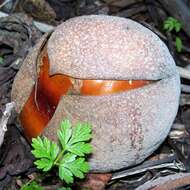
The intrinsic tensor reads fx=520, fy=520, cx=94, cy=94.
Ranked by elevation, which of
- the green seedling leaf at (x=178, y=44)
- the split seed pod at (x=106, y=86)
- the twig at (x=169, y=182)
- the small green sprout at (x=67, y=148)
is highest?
the split seed pod at (x=106, y=86)

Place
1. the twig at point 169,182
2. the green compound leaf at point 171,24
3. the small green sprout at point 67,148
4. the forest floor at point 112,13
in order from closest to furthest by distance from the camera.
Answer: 1. the small green sprout at point 67,148
2. the twig at point 169,182
3. the forest floor at point 112,13
4. the green compound leaf at point 171,24

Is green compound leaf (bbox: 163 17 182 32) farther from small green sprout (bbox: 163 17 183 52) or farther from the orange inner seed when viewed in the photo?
the orange inner seed

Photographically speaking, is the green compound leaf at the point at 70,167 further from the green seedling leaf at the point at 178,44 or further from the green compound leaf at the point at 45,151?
the green seedling leaf at the point at 178,44

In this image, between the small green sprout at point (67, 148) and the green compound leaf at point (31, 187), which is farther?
the green compound leaf at point (31, 187)

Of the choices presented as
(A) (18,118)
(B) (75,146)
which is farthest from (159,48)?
(A) (18,118)

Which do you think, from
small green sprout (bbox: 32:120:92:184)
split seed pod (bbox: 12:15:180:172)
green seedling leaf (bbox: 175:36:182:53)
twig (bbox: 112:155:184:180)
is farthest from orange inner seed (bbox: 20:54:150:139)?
green seedling leaf (bbox: 175:36:182:53)

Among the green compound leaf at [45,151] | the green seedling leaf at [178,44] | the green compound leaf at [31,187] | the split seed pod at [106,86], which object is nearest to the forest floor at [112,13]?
the green seedling leaf at [178,44]

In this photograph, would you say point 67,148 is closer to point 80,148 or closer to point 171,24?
point 80,148
